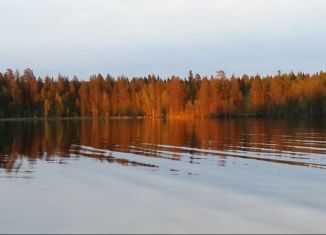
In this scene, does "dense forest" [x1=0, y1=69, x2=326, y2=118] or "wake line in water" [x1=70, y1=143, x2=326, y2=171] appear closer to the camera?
"wake line in water" [x1=70, y1=143, x2=326, y2=171]

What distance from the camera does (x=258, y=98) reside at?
174000 mm

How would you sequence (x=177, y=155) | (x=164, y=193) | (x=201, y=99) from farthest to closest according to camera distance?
1. (x=201, y=99)
2. (x=177, y=155)
3. (x=164, y=193)

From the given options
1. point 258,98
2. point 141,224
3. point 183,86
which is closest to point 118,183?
point 141,224

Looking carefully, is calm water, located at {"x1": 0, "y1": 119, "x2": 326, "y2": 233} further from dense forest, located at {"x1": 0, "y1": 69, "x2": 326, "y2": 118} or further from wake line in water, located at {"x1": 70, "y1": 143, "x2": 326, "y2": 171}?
dense forest, located at {"x1": 0, "y1": 69, "x2": 326, "y2": 118}

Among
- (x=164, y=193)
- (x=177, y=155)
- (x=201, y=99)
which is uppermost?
(x=201, y=99)

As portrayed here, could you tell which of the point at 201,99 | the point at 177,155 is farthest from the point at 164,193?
the point at 201,99

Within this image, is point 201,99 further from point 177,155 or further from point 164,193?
→ point 164,193

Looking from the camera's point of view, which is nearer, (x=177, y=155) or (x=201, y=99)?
(x=177, y=155)

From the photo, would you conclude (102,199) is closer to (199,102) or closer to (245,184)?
(245,184)

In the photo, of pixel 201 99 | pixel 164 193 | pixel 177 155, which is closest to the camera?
pixel 164 193

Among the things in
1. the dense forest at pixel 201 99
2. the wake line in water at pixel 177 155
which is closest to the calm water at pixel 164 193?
the wake line in water at pixel 177 155

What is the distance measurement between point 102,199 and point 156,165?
32.0 ft

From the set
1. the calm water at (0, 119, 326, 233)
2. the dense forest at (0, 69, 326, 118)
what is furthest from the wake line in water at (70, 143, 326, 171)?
the dense forest at (0, 69, 326, 118)

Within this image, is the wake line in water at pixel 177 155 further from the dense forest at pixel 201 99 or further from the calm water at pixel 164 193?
the dense forest at pixel 201 99
